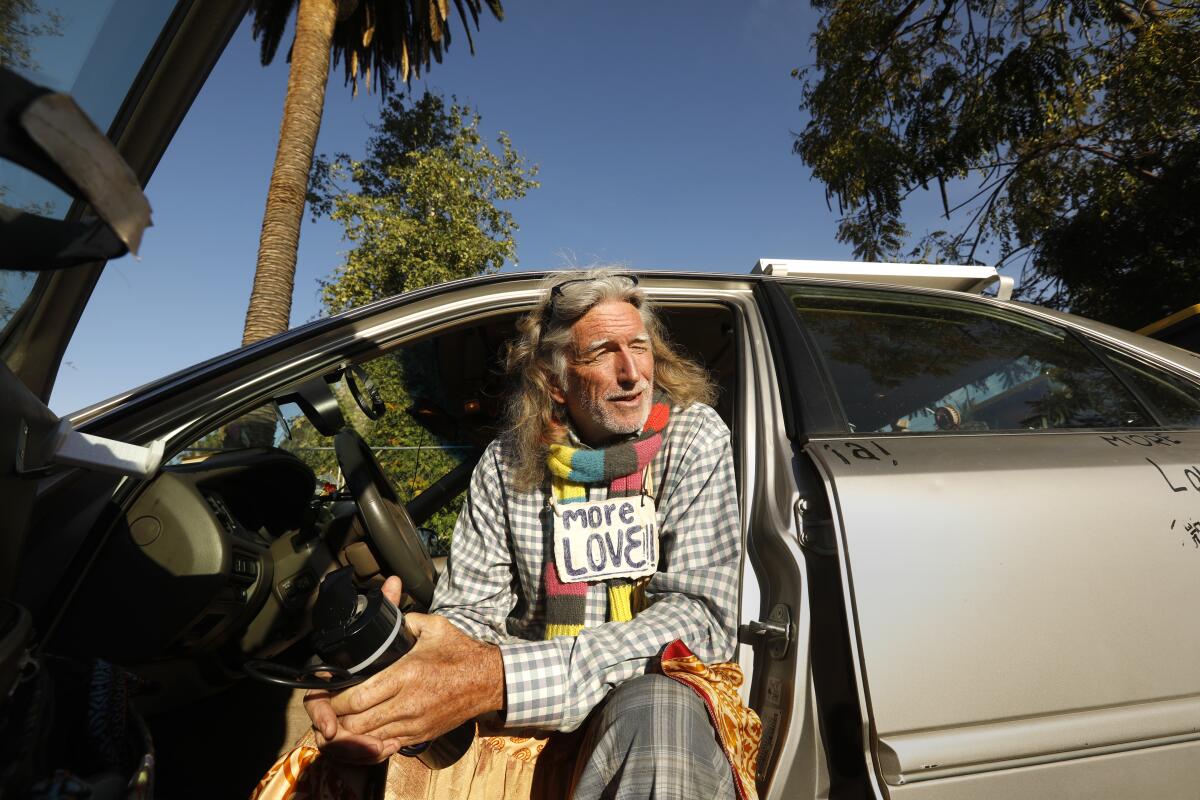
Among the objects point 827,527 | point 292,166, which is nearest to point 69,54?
point 827,527

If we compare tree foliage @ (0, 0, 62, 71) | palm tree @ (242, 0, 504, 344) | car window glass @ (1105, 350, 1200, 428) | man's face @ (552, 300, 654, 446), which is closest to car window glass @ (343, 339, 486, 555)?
man's face @ (552, 300, 654, 446)

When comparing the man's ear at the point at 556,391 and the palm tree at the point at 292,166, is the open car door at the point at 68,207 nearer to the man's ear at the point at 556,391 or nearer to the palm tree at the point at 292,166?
the man's ear at the point at 556,391

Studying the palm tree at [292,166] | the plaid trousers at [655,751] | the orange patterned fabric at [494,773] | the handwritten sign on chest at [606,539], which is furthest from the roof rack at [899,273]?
the palm tree at [292,166]

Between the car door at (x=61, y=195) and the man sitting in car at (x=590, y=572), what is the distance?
0.63 meters

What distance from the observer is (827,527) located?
1463mm

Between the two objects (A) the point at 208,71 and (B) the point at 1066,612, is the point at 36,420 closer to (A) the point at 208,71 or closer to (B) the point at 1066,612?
(A) the point at 208,71

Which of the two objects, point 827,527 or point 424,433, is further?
point 424,433

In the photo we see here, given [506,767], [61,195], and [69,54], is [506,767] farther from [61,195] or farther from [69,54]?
[69,54]

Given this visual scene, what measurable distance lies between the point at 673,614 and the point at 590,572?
288 millimetres

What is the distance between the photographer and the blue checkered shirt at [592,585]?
1.45 meters

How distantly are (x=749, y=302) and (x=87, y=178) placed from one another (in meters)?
1.70

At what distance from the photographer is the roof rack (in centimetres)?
220

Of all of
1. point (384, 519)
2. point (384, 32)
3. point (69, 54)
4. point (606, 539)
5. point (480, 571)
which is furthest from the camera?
point (384, 32)

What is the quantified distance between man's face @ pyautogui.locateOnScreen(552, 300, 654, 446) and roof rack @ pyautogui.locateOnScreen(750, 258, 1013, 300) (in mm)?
484
